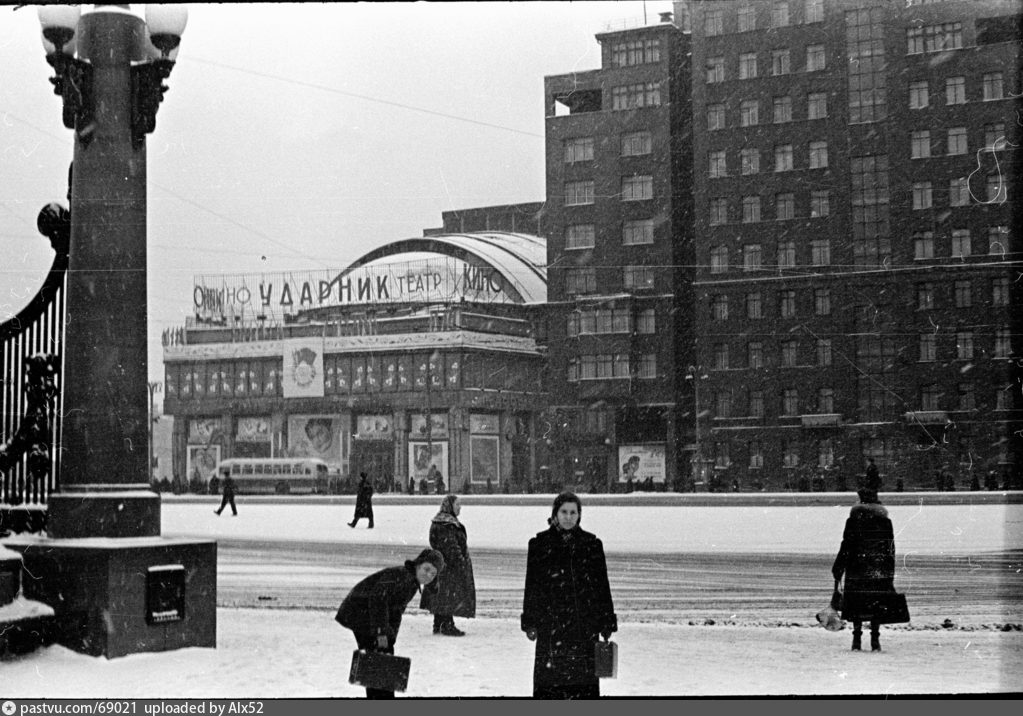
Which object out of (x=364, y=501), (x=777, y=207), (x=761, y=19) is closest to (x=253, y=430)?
(x=364, y=501)

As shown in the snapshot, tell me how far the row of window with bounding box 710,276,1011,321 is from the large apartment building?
0.04 meters

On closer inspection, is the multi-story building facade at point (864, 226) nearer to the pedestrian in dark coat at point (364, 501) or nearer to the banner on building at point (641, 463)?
the banner on building at point (641, 463)

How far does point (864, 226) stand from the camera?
38.8 feet

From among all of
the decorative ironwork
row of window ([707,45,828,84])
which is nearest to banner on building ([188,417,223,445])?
the decorative ironwork

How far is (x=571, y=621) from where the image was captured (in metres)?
6.82

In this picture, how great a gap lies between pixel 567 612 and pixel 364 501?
660cm

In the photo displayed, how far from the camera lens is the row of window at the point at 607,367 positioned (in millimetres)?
12773

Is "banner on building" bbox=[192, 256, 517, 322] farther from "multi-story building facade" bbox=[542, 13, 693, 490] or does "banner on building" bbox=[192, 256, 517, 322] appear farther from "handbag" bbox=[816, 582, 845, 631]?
"handbag" bbox=[816, 582, 845, 631]

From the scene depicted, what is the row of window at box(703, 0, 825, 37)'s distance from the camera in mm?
10328

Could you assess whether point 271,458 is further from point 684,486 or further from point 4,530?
point 684,486

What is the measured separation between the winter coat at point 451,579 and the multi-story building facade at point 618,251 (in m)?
1.75

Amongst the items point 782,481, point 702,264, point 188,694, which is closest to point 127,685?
point 188,694

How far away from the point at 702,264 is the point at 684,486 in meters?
3.39

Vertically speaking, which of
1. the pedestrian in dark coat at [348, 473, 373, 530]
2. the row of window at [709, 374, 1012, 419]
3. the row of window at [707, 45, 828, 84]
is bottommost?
the pedestrian in dark coat at [348, 473, 373, 530]
